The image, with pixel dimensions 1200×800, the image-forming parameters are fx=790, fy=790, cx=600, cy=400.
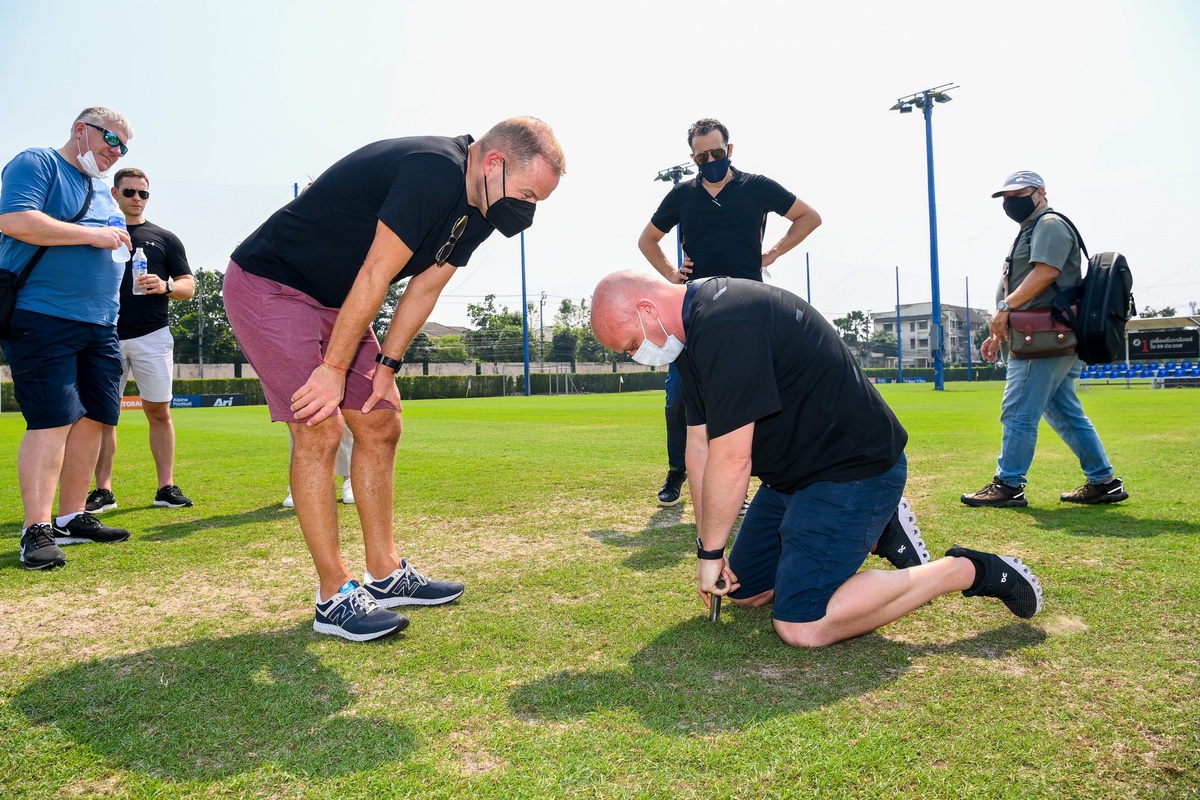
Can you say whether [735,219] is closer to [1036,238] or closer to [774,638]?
[1036,238]

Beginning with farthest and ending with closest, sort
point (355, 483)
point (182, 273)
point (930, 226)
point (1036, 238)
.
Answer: point (930, 226) < point (182, 273) < point (1036, 238) < point (355, 483)

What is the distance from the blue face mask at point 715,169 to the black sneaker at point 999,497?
8.54 feet

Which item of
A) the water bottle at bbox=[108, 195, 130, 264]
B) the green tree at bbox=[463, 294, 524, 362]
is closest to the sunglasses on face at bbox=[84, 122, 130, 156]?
the water bottle at bbox=[108, 195, 130, 264]

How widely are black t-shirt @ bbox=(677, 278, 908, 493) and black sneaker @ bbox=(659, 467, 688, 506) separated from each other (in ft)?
8.13

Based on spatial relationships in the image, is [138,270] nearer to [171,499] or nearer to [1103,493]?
[171,499]

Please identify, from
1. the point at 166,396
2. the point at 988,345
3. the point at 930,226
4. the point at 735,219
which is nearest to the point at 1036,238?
the point at 988,345

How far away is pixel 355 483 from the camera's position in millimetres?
3189

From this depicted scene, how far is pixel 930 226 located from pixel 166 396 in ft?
120

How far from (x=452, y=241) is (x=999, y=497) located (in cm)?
389

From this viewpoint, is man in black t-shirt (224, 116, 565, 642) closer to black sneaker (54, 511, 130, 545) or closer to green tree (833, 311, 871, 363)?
black sneaker (54, 511, 130, 545)

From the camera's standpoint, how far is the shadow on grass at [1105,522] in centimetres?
413

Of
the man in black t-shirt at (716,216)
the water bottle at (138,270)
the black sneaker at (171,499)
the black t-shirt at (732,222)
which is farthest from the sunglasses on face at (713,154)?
the black sneaker at (171,499)

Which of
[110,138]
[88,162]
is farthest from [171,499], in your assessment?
[110,138]

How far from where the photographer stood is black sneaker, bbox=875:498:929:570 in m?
3.10
